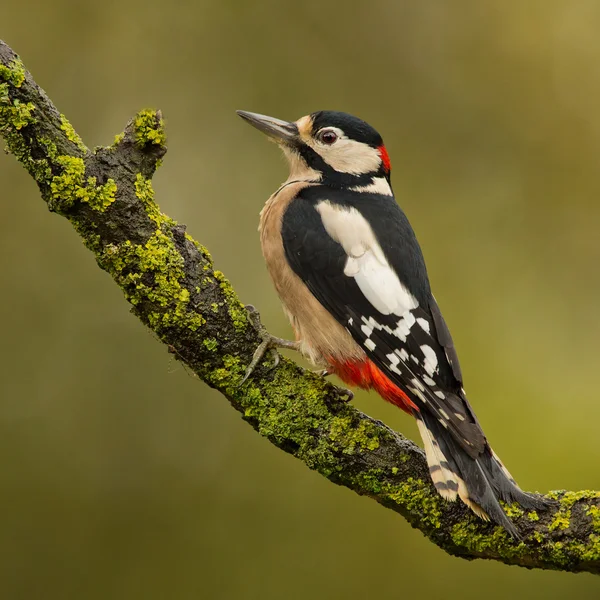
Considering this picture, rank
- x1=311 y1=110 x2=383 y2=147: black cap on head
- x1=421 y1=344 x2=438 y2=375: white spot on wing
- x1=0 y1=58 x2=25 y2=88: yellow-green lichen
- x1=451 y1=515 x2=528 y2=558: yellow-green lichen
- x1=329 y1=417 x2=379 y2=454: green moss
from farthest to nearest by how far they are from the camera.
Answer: x1=311 y1=110 x2=383 y2=147: black cap on head → x1=421 y1=344 x2=438 y2=375: white spot on wing → x1=329 y1=417 x2=379 y2=454: green moss → x1=451 y1=515 x2=528 y2=558: yellow-green lichen → x1=0 y1=58 x2=25 y2=88: yellow-green lichen

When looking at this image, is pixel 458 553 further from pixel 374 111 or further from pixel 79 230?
pixel 374 111

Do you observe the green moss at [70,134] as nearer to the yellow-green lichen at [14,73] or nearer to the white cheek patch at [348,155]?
the yellow-green lichen at [14,73]

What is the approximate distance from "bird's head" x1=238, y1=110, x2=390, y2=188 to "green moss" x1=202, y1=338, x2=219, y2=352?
1008mm

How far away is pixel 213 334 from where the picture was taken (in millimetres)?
2486

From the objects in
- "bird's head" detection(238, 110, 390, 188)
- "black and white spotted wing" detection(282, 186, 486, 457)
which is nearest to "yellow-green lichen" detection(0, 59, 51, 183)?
"black and white spotted wing" detection(282, 186, 486, 457)

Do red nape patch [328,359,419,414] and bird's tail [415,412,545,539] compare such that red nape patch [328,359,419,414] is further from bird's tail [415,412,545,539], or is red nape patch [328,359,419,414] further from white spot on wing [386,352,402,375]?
bird's tail [415,412,545,539]

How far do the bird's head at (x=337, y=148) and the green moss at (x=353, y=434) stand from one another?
1.07 metres

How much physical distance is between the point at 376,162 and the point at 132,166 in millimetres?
1206

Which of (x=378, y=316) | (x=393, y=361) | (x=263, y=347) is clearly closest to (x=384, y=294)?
(x=378, y=316)

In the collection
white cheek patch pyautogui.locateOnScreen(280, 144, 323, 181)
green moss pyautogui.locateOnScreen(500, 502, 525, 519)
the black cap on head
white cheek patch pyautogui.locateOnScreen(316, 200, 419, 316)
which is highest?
the black cap on head

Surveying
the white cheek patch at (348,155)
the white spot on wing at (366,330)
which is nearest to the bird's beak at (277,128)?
the white cheek patch at (348,155)

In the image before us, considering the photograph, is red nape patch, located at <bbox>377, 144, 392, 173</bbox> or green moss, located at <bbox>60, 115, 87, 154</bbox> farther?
red nape patch, located at <bbox>377, 144, 392, 173</bbox>

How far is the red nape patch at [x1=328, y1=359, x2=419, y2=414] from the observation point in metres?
2.69

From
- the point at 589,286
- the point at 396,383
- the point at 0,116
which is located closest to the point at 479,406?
the point at 589,286
